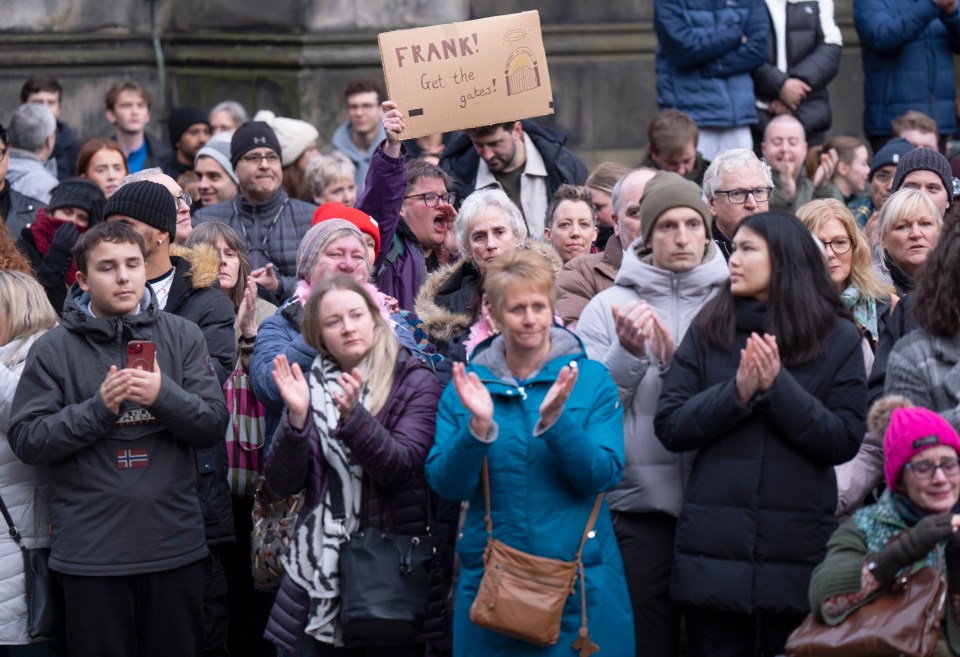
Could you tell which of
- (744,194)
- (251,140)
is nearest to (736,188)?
(744,194)

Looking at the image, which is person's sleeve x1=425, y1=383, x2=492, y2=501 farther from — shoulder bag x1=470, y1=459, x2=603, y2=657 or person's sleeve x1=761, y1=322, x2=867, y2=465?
person's sleeve x1=761, y1=322, x2=867, y2=465

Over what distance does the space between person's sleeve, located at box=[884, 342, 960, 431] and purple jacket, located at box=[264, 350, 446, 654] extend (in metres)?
1.67

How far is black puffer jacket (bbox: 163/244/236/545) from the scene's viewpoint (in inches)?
275

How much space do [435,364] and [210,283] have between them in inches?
49.8

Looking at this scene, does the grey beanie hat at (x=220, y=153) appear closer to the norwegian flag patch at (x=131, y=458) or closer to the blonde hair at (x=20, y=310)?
the blonde hair at (x=20, y=310)

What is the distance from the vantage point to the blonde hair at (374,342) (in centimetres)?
611

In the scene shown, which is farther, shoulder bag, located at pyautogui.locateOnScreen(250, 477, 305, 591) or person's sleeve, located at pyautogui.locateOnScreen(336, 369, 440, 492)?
shoulder bag, located at pyautogui.locateOnScreen(250, 477, 305, 591)

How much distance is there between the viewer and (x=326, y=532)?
605 centimetres

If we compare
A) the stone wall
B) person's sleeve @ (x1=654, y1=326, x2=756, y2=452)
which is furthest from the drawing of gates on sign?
the stone wall

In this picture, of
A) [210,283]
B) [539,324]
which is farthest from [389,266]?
[539,324]

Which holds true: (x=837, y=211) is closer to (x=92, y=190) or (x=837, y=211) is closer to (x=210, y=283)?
(x=210, y=283)

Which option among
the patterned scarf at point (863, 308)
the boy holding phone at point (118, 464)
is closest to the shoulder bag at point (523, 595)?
the boy holding phone at point (118, 464)

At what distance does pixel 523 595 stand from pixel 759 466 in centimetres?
93

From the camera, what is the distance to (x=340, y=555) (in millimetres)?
5992
